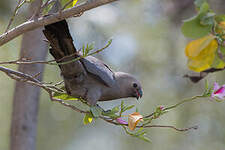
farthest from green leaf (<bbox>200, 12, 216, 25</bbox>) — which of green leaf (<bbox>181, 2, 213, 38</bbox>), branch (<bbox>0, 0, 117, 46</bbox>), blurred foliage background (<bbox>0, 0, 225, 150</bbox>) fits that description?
blurred foliage background (<bbox>0, 0, 225, 150</bbox>)

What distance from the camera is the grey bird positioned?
6.99ft

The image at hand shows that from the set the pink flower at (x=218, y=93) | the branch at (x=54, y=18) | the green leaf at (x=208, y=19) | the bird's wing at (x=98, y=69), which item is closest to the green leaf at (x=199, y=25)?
the green leaf at (x=208, y=19)

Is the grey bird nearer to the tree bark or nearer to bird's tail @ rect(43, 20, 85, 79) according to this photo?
bird's tail @ rect(43, 20, 85, 79)

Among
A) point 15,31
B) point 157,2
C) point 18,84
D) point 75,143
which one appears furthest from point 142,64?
point 15,31

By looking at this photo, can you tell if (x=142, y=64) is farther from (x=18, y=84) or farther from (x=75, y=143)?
(x=18, y=84)

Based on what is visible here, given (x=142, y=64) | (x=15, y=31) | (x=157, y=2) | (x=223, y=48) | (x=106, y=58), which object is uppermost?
(x=15, y=31)

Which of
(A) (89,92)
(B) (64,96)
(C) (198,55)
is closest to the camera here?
(C) (198,55)

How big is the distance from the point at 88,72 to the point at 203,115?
587 centimetres

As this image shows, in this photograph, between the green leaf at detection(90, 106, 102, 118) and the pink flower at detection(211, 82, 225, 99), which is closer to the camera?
the pink flower at detection(211, 82, 225, 99)

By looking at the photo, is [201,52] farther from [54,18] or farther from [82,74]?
[82,74]

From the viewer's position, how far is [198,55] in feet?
4.59

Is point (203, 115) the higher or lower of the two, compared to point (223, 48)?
lower

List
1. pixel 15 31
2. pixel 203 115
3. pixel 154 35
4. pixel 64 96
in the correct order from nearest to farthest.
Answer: pixel 15 31
pixel 64 96
pixel 203 115
pixel 154 35

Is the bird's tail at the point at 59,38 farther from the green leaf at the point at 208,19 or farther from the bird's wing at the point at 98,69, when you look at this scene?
the green leaf at the point at 208,19
